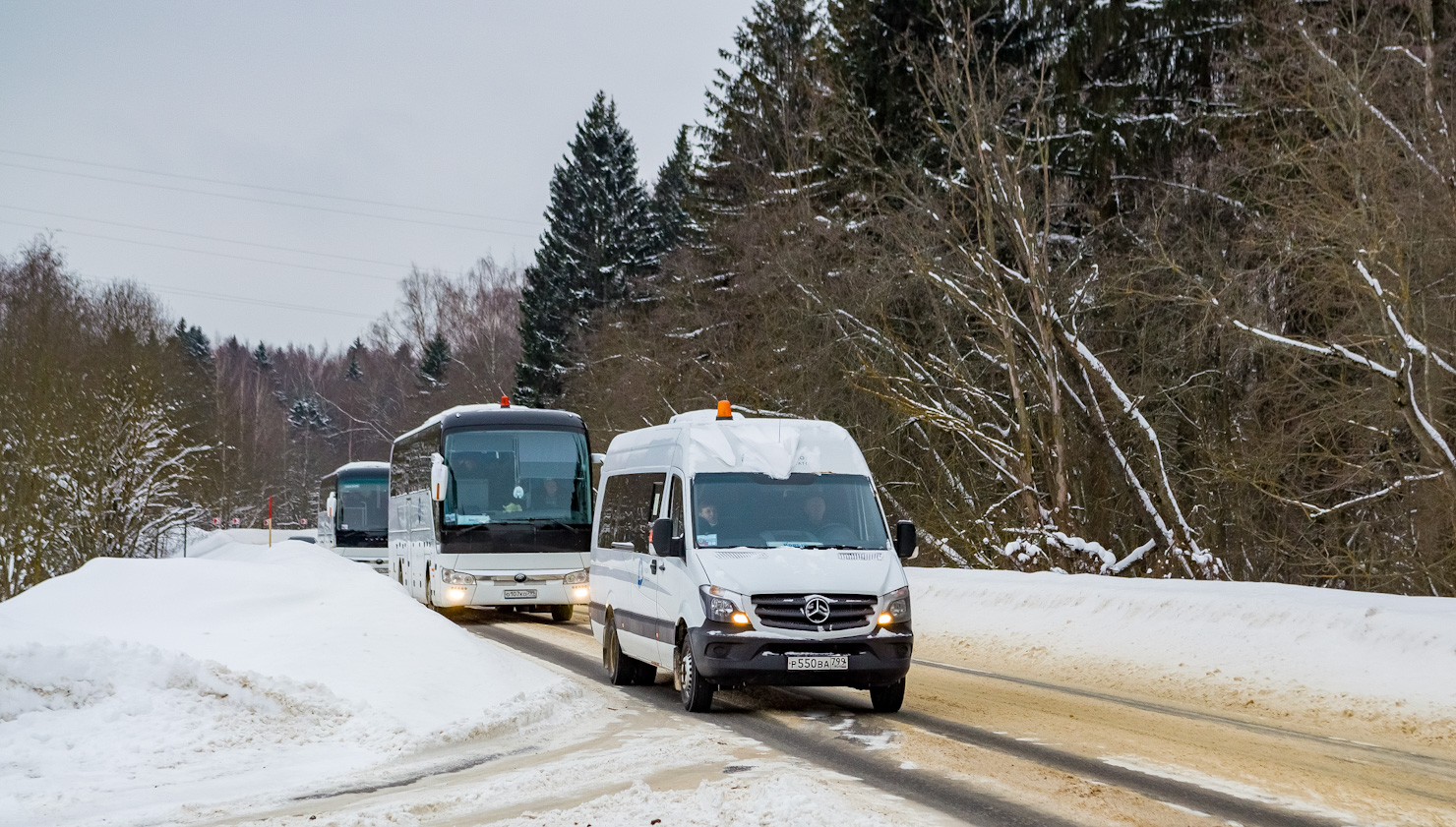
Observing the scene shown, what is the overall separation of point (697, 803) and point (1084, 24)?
83.6 ft

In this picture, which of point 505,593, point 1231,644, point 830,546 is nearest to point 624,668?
point 830,546

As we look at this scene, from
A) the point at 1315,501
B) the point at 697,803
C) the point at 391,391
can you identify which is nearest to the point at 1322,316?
the point at 1315,501

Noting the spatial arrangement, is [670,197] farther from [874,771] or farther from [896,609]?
[874,771]

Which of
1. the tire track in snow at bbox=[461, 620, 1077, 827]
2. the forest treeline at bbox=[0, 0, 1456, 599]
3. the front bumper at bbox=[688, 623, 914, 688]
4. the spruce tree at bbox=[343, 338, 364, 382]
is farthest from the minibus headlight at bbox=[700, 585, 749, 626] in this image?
the spruce tree at bbox=[343, 338, 364, 382]

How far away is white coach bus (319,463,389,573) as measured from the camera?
139ft

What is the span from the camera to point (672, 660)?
12773 millimetres

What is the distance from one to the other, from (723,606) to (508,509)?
42.7 ft

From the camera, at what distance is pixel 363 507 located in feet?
139

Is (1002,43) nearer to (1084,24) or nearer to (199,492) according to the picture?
(1084,24)

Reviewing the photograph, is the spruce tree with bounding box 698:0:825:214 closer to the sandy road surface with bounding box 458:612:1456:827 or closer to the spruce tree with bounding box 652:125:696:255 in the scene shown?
the spruce tree with bounding box 652:125:696:255

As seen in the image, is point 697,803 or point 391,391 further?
point 391,391

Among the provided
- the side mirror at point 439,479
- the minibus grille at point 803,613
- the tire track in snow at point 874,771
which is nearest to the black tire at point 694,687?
the tire track in snow at point 874,771

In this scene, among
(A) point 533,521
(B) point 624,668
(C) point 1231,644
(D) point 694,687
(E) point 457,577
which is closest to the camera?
(D) point 694,687

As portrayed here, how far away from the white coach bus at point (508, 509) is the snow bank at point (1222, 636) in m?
6.67
